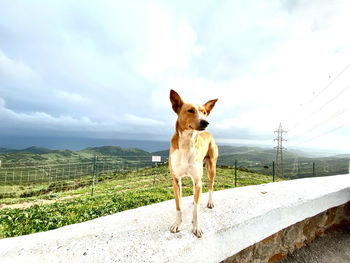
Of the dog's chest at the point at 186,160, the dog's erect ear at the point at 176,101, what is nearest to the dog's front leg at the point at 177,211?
the dog's chest at the point at 186,160

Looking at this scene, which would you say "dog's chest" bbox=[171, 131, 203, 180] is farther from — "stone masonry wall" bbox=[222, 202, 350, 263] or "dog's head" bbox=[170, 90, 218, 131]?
"stone masonry wall" bbox=[222, 202, 350, 263]

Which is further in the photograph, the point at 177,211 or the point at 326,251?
the point at 326,251

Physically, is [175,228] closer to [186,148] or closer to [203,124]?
[186,148]

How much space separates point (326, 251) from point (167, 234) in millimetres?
3428

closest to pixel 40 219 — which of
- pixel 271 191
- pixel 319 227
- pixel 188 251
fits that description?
pixel 188 251

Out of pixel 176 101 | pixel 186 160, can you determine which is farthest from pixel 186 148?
pixel 176 101

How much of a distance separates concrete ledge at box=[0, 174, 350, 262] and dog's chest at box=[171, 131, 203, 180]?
2.36 ft

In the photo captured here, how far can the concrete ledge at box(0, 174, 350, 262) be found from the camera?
1.55 m

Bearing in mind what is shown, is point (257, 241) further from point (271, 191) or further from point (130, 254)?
point (130, 254)

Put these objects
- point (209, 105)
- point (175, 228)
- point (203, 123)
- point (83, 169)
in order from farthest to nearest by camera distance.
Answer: point (83, 169), point (209, 105), point (175, 228), point (203, 123)

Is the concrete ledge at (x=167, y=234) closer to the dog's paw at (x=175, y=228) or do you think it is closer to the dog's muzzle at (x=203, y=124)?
the dog's paw at (x=175, y=228)

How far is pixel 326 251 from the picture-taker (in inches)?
120

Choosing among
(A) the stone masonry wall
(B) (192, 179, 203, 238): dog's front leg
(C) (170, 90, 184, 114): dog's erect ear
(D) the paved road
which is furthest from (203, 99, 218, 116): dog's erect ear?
(D) the paved road

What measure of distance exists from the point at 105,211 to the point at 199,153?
3.84 meters
